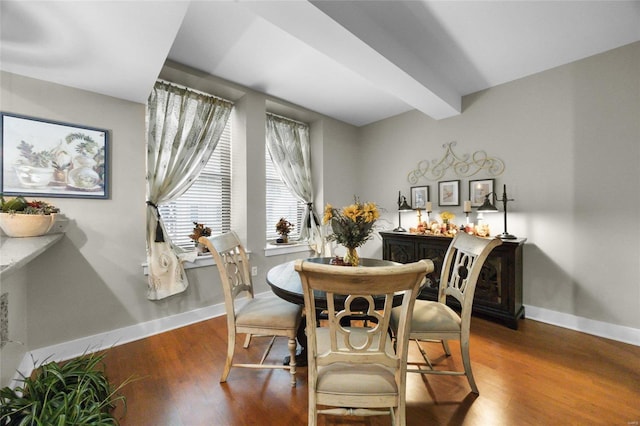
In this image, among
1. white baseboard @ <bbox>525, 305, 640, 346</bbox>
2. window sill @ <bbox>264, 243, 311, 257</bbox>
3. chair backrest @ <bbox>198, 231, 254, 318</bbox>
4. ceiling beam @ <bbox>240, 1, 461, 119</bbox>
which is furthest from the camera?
window sill @ <bbox>264, 243, 311, 257</bbox>

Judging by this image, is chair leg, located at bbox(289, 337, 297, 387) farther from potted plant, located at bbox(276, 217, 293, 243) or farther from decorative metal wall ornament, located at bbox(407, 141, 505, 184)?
decorative metal wall ornament, located at bbox(407, 141, 505, 184)

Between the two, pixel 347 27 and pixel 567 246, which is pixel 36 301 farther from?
pixel 567 246

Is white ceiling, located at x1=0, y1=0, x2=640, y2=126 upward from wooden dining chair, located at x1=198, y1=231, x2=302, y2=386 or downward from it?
upward

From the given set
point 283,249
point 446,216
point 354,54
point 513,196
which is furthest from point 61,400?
point 513,196

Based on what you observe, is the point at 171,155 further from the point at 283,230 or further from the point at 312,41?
the point at 312,41

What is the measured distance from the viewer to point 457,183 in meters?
3.40

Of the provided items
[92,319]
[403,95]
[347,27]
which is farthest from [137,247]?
[403,95]

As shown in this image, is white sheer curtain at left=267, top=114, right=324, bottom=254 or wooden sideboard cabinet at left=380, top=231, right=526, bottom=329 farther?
white sheer curtain at left=267, top=114, right=324, bottom=254

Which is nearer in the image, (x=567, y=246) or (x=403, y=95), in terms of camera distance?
(x=567, y=246)

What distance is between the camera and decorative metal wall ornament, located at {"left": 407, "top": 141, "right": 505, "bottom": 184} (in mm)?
3137

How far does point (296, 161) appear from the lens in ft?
13.2

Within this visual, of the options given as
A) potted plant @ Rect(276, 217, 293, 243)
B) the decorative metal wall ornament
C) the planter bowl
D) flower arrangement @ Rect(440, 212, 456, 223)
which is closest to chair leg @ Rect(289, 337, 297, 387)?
the planter bowl

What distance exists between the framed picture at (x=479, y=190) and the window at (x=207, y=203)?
317cm

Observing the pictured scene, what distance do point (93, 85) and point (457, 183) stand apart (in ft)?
13.1
